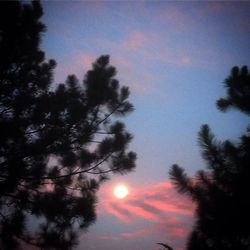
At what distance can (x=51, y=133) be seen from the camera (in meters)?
7.07

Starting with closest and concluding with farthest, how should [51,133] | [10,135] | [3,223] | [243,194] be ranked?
[243,194] < [10,135] < [3,223] < [51,133]

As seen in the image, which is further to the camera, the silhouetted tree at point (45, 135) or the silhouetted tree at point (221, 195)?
the silhouetted tree at point (45, 135)

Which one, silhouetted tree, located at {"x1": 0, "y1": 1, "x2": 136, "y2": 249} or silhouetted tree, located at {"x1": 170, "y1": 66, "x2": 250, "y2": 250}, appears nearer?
silhouetted tree, located at {"x1": 170, "y1": 66, "x2": 250, "y2": 250}

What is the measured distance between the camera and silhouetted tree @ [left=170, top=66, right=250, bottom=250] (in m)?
3.54

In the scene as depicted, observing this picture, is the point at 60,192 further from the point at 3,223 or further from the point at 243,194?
the point at 243,194

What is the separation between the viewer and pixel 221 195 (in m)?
3.74

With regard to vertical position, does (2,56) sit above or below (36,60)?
below

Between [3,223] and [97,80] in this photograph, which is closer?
[3,223]

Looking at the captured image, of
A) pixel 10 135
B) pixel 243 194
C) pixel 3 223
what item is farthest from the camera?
pixel 3 223

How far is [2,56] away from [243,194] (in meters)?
6.69

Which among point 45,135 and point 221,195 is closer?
point 221,195

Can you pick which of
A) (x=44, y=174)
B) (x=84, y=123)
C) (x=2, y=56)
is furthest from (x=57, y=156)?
(x=2, y=56)

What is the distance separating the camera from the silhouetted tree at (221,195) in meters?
3.54

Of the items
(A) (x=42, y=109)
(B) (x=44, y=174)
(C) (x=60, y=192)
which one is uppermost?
(A) (x=42, y=109)
